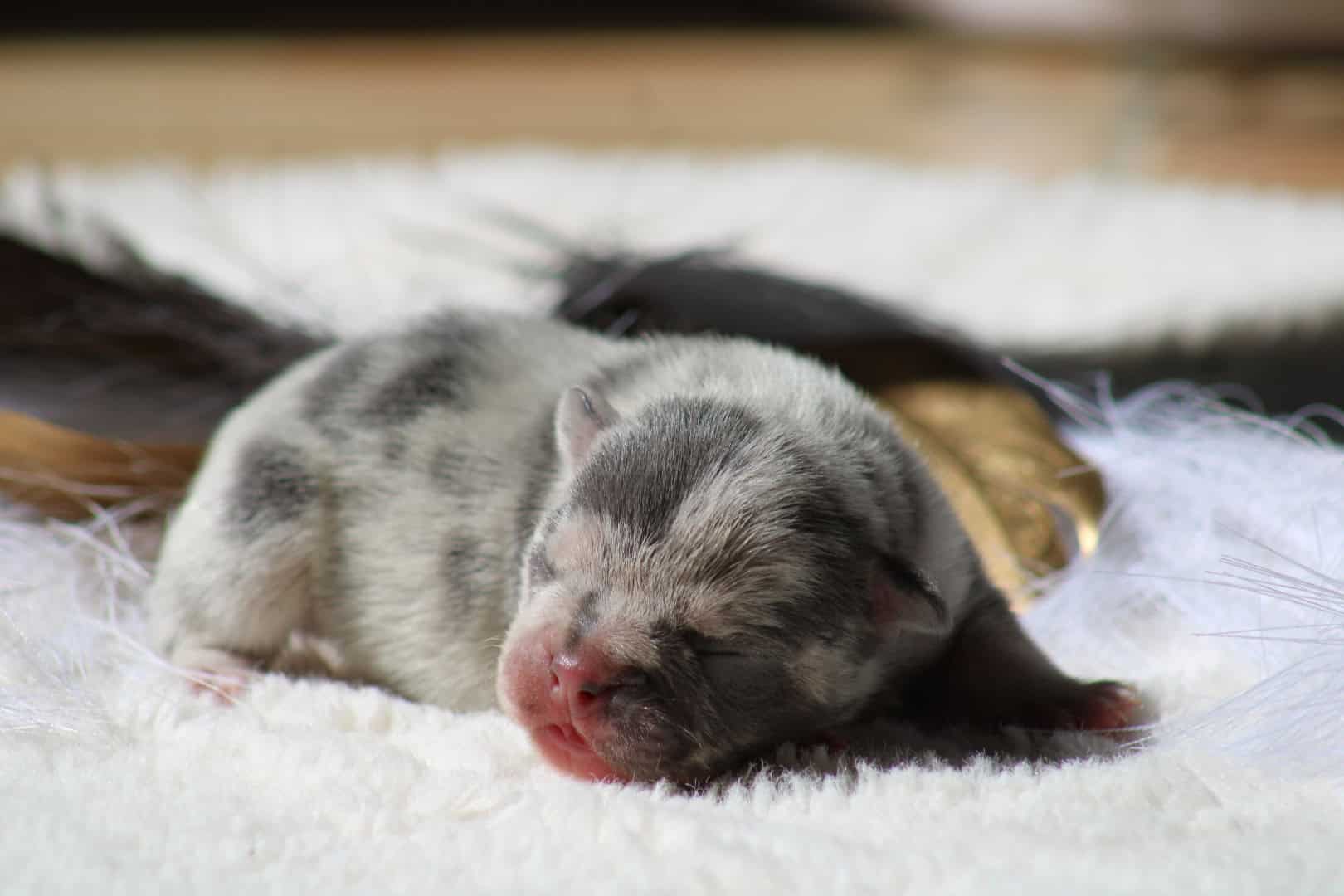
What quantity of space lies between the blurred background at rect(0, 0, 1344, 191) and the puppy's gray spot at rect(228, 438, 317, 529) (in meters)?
2.03

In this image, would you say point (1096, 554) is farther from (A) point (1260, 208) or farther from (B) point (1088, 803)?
(A) point (1260, 208)

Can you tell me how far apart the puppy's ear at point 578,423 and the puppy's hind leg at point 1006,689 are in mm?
350

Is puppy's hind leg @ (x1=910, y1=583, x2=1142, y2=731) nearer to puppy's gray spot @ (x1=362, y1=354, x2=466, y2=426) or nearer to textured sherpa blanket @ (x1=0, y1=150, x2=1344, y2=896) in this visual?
textured sherpa blanket @ (x1=0, y1=150, x2=1344, y2=896)

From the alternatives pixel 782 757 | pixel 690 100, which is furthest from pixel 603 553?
pixel 690 100

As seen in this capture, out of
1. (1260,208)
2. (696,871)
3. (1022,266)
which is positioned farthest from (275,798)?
(1260,208)

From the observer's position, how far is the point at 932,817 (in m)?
0.83

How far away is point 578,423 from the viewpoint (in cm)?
100

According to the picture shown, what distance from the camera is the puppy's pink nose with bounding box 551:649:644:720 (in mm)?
851

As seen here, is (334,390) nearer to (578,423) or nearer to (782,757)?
(578,423)

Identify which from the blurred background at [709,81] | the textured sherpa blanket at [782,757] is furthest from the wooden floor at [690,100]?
the textured sherpa blanket at [782,757]

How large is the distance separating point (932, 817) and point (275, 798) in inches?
17.3

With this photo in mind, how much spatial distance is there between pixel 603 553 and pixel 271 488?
0.40 m

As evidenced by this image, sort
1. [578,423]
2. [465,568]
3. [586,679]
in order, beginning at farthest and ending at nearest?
[465,568], [578,423], [586,679]

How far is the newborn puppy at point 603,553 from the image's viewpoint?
0.88 meters
